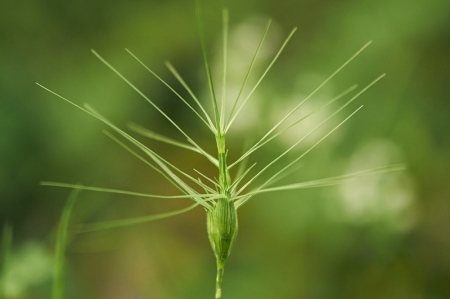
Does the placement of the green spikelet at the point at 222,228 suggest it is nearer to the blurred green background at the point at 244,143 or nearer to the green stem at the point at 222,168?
the green stem at the point at 222,168

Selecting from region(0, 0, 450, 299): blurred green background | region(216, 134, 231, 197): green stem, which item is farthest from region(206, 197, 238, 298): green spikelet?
region(0, 0, 450, 299): blurred green background

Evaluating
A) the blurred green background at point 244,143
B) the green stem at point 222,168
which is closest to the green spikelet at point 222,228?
the green stem at point 222,168

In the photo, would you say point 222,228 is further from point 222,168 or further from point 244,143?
point 244,143

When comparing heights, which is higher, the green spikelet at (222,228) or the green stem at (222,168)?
the green stem at (222,168)

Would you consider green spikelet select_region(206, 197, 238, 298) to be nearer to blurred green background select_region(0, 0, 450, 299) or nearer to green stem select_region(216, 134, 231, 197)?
green stem select_region(216, 134, 231, 197)

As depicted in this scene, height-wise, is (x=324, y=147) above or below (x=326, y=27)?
below

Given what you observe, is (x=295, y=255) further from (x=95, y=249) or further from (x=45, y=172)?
(x=45, y=172)

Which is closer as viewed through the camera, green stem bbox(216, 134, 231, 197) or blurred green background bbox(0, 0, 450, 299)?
green stem bbox(216, 134, 231, 197)

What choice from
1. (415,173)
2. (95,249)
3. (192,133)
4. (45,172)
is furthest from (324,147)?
(45,172)
